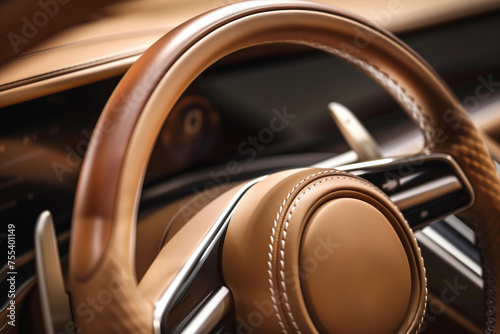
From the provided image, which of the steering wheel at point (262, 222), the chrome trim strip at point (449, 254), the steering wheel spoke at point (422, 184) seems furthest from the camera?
the chrome trim strip at point (449, 254)

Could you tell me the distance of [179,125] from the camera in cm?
97

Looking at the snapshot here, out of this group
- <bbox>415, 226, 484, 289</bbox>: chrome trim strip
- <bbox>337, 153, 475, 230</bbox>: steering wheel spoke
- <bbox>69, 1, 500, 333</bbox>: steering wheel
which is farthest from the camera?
<bbox>415, 226, 484, 289</bbox>: chrome trim strip

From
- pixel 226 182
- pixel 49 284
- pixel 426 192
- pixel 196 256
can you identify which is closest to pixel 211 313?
pixel 196 256

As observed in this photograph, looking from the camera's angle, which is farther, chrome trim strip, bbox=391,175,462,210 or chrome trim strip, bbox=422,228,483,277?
chrome trim strip, bbox=422,228,483,277

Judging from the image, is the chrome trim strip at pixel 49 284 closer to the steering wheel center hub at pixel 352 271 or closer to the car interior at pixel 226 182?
the car interior at pixel 226 182

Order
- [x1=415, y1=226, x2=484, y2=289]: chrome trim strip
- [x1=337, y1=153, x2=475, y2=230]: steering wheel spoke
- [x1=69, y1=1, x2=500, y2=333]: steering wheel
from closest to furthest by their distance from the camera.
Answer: [x1=69, y1=1, x2=500, y2=333]: steering wheel
[x1=337, y1=153, x2=475, y2=230]: steering wheel spoke
[x1=415, y1=226, x2=484, y2=289]: chrome trim strip

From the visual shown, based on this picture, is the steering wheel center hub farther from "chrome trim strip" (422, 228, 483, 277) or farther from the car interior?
"chrome trim strip" (422, 228, 483, 277)

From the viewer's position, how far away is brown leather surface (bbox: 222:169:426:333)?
532mm

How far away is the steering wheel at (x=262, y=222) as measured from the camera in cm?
44

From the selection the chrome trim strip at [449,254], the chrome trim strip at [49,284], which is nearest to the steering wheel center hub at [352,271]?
the chrome trim strip at [49,284]

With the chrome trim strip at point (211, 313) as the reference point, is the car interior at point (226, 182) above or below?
above

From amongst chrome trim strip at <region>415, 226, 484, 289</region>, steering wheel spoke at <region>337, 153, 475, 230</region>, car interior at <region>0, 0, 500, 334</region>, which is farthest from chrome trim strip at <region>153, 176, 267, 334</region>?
chrome trim strip at <region>415, 226, 484, 289</region>

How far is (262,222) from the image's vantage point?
1.81 feet

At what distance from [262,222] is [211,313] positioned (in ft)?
0.34
